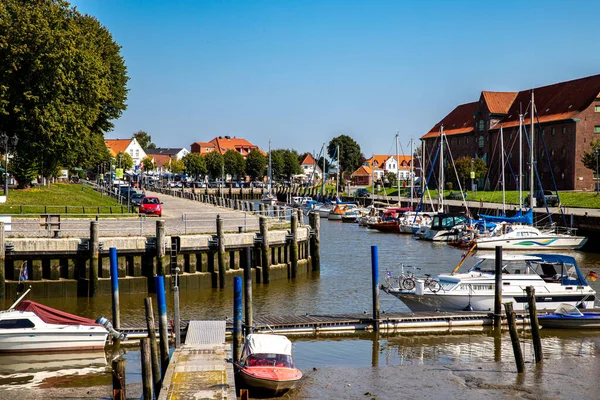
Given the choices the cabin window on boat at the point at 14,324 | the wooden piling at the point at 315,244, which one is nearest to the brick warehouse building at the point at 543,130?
the wooden piling at the point at 315,244

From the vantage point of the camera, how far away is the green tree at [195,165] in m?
189

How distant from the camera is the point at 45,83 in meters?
56.6

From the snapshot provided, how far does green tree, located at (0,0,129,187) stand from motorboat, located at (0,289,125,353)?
3137 cm

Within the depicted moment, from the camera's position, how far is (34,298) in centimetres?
3600

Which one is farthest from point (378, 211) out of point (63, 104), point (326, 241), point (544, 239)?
point (63, 104)


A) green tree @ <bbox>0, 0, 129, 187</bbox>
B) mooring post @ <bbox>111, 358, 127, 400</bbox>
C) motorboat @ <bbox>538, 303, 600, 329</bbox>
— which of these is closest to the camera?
mooring post @ <bbox>111, 358, 127, 400</bbox>

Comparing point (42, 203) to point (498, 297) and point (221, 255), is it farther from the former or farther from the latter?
point (498, 297)

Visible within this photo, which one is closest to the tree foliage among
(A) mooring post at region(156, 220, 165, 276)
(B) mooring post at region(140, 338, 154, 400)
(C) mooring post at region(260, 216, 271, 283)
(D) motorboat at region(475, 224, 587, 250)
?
(D) motorboat at region(475, 224, 587, 250)

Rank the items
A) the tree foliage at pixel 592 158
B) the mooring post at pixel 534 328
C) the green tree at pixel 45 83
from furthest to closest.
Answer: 1. the tree foliage at pixel 592 158
2. the green tree at pixel 45 83
3. the mooring post at pixel 534 328

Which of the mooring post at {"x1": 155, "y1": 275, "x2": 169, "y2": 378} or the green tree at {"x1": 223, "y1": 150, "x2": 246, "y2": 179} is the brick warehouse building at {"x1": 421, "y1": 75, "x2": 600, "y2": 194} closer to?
the green tree at {"x1": 223, "y1": 150, "x2": 246, "y2": 179}

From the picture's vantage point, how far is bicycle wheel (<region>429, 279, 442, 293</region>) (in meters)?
32.8

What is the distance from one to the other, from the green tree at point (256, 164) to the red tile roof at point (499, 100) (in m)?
73.0

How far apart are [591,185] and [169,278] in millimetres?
76841

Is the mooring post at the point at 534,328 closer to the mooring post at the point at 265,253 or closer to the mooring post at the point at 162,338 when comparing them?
the mooring post at the point at 162,338
